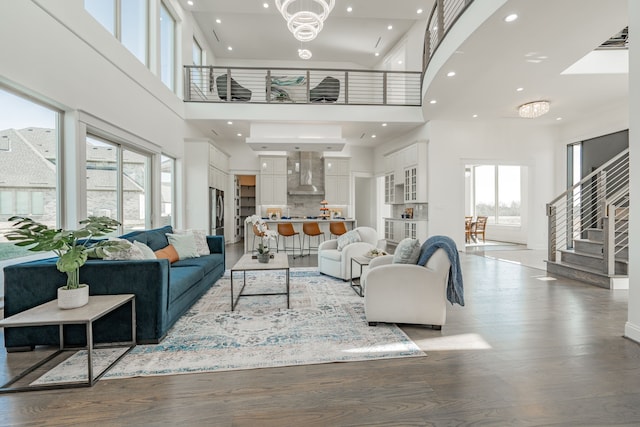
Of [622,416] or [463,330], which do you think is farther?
[463,330]

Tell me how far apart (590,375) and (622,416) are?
469mm

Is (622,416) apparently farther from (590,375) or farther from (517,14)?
(517,14)

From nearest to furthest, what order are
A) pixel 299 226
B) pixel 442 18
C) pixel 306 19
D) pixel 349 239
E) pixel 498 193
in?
pixel 349 239 → pixel 306 19 → pixel 442 18 → pixel 299 226 → pixel 498 193

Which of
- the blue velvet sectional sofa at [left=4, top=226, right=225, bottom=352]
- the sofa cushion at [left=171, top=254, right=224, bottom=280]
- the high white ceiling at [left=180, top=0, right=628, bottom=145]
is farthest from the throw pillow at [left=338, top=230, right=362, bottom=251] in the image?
the high white ceiling at [left=180, top=0, right=628, bottom=145]

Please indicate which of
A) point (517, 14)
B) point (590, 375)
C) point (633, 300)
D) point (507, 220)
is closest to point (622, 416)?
point (590, 375)

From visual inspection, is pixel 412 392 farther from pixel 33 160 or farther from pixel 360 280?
pixel 33 160

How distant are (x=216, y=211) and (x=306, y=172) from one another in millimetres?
3090

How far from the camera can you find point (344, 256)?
470 centimetres

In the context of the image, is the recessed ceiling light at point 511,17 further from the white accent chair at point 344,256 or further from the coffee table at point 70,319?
the coffee table at point 70,319

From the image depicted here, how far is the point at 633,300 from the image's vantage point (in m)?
2.68

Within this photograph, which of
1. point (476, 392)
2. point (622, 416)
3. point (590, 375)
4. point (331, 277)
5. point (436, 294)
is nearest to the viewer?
point (622, 416)

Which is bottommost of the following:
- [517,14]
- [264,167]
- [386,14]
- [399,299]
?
[399,299]

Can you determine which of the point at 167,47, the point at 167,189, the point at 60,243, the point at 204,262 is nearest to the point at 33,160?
the point at 60,243

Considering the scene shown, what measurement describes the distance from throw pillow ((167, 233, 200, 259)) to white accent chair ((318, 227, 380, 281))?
1.97 m
